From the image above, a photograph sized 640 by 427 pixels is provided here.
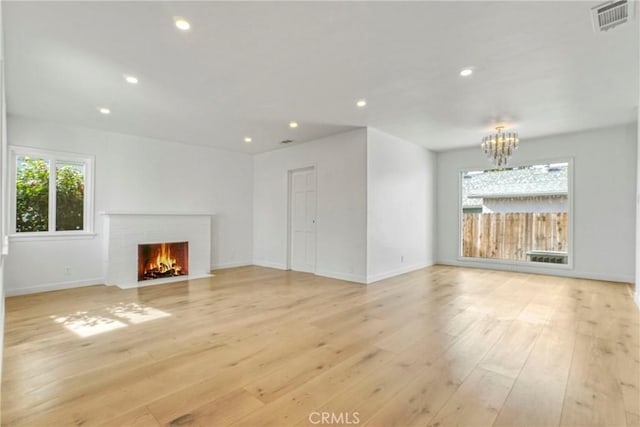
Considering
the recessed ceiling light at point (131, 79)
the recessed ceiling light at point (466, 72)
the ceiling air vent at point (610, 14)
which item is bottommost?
the recessed ceiling light at point (131, 79)

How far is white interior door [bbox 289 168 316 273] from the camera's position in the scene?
6293mm

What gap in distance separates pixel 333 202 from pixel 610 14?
4.11 metres

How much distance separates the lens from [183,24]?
8.04ft

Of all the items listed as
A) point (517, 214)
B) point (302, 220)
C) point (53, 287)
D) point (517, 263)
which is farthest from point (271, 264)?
point (517, 214)

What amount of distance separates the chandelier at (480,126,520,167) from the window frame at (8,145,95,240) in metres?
6.67

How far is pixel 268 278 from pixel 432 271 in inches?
131

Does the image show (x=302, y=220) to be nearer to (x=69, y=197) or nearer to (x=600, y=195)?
(x=69, y=197)

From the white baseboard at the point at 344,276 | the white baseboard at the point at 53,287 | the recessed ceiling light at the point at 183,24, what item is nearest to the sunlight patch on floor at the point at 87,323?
the white baseboard at the point at 53,287

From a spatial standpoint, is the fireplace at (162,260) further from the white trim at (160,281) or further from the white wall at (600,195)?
the white wall at (600,195)

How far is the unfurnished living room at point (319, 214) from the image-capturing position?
2104mm

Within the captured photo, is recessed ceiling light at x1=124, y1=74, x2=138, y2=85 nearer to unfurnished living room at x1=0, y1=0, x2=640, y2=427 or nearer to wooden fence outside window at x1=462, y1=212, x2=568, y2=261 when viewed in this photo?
unfurnished living room at x1=0, y1=0, x2=640, y2=427

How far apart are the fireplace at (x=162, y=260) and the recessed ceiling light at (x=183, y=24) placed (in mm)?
4191

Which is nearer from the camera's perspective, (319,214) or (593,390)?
(593,390)

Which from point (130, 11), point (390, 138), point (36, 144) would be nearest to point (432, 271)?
point (390, 138)
